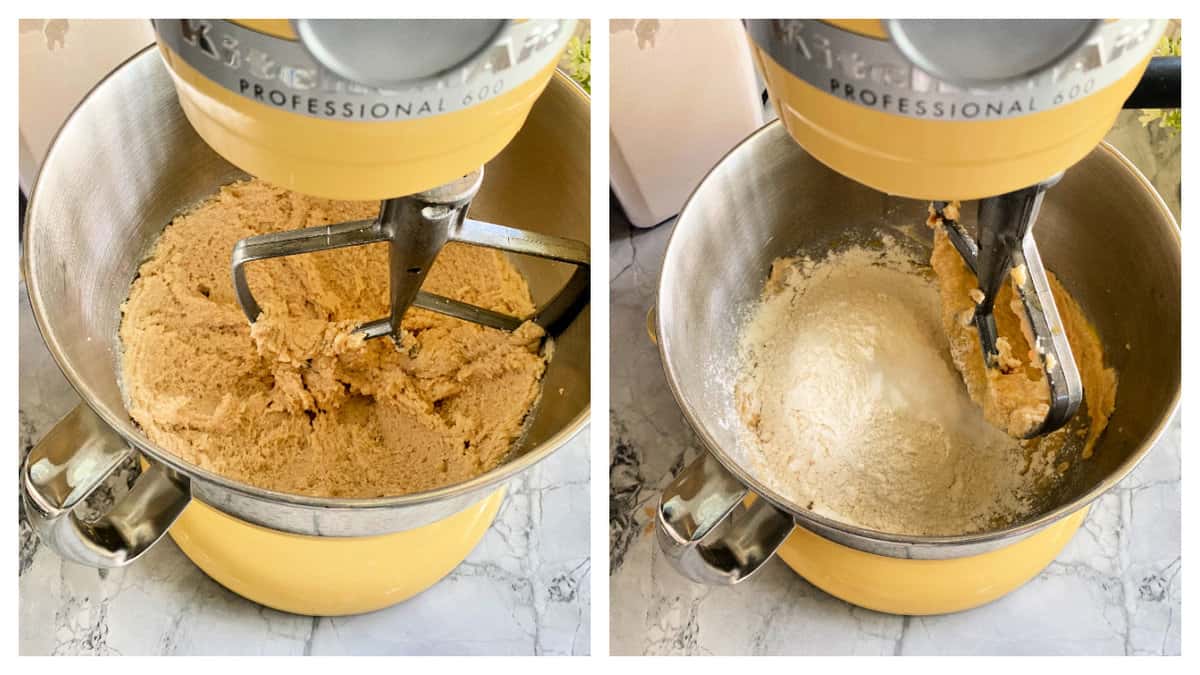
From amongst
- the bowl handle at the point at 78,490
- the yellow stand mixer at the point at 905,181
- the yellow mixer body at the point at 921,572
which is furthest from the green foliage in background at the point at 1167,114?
the bowl handle at the point at 78,490

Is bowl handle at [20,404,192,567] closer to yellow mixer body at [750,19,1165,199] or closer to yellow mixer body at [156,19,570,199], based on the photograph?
yellow mixer body at [156,19,570,199]

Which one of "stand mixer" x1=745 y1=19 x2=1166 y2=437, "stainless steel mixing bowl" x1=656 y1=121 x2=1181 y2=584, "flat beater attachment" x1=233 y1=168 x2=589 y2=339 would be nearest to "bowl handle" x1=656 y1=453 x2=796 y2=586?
"stainless steel mixing bowl" x1=656 y1=121 x2=1181 y2=584

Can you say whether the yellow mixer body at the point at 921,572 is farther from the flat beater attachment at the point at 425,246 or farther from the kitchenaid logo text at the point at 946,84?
the kitchenaid logo text at the point at 946,84

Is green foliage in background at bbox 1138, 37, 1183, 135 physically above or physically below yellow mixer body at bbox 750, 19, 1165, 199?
below
